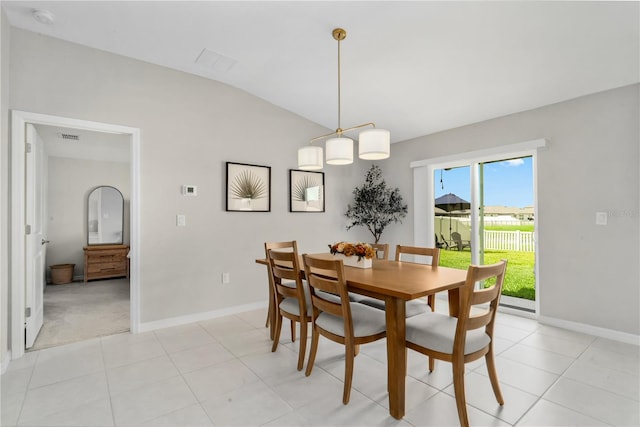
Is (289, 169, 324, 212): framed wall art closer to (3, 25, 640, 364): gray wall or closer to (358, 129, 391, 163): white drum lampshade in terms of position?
(3, 25, 640, 364): gray wall

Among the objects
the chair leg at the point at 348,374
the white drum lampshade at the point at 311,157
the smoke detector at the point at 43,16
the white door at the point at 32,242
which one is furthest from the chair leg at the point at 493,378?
the smoke detector at the point at 43,16

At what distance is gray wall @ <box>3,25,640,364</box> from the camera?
9.33ft

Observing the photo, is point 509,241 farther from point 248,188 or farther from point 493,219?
point 248,188

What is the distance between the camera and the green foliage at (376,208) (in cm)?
473

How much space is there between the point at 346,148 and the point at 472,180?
239cm

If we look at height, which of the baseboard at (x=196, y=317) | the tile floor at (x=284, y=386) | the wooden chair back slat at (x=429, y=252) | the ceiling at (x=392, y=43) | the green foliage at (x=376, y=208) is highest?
the ceiling at (x=392, y=43)

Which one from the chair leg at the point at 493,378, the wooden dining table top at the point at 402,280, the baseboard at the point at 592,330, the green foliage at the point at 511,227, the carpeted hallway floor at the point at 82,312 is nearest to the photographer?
the wooden dining table top at the point at 402,280

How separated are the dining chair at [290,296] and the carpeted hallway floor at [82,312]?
5.94ft

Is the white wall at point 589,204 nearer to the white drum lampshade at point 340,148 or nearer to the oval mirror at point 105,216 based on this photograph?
the white drum lampshade at point 340,148

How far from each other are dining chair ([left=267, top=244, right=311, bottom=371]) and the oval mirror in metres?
4.92

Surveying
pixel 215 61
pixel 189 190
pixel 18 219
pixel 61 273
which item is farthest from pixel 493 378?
pixel 61 273

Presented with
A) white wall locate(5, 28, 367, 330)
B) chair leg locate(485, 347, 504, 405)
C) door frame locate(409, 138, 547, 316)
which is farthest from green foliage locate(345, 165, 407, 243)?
chair leg locate(485, 347, 504, 405)

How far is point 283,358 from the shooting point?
258 cm

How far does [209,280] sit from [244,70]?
7.75 feet
